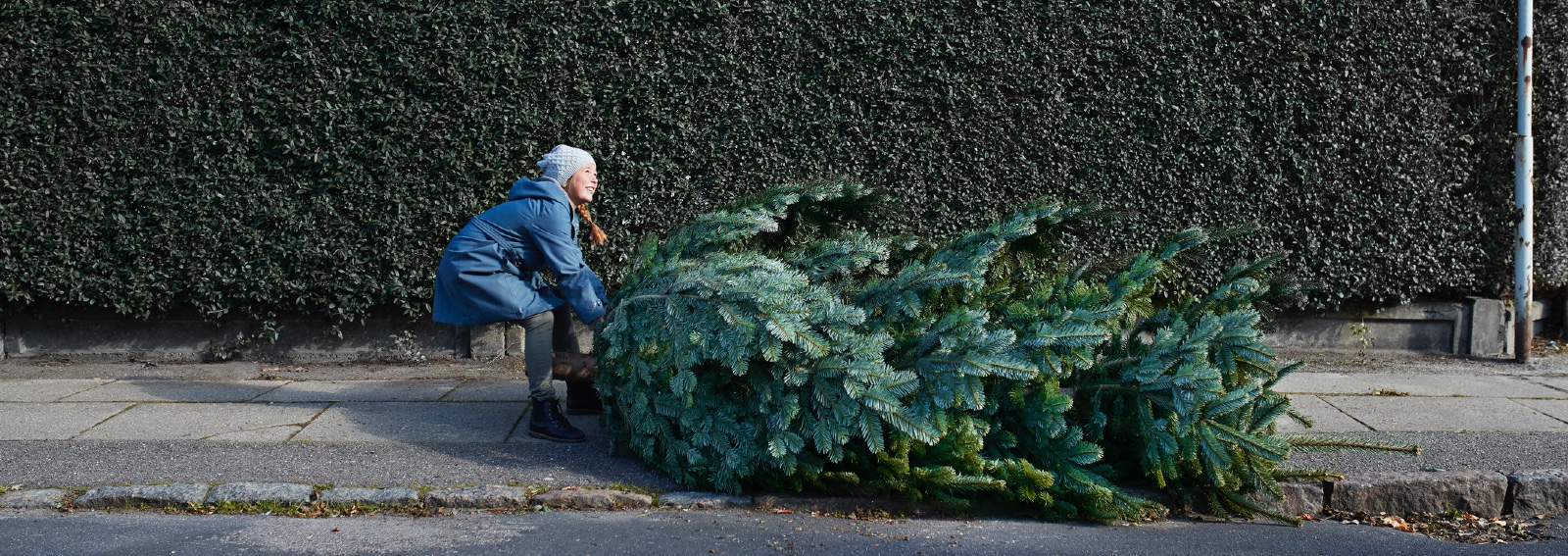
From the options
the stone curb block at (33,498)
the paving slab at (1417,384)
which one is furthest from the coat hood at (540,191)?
the paving slab at (1417,384)

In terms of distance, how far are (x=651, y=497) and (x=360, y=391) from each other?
9.00 ft

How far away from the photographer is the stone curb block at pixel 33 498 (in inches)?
150

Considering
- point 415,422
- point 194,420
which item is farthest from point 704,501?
point 194,420

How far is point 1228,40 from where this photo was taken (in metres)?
6.89

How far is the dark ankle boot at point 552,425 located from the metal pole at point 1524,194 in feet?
21.3

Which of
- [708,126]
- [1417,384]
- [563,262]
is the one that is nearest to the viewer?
[563,262]

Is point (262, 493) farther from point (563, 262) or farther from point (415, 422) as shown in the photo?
point (563, 262)

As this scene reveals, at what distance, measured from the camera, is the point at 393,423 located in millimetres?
4984

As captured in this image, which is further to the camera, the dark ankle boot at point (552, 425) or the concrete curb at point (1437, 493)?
the dark ankle boot at point (552, 425)

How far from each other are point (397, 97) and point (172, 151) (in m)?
1.47

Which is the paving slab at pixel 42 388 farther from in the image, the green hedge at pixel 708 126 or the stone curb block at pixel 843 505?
the stone curb block at pixel 843 505

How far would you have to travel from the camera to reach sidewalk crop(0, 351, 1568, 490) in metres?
4.16

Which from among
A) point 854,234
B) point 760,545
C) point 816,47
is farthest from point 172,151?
point 760,545

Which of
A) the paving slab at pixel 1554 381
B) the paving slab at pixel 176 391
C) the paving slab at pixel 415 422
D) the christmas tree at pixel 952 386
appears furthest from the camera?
the paving slab at pixel 1554 381
